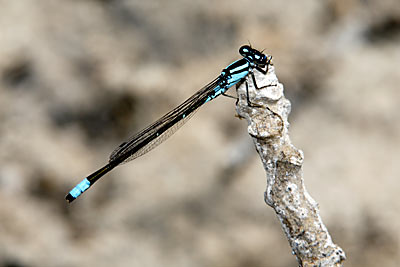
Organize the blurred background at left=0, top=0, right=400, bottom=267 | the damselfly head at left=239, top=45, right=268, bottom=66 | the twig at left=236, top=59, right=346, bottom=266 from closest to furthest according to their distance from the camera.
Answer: the twig at left=236, top=59, right=346, bottom=266 < the damselfly head at left=239, top=45, right=268, bottom=66 < the blurred background at left=0, top=0, right=400, bottom=267

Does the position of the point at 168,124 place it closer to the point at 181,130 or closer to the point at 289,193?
the point at 289,193

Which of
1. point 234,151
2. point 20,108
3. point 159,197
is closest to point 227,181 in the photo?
point 234,151

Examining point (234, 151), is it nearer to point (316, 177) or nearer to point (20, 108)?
point (316, 177)

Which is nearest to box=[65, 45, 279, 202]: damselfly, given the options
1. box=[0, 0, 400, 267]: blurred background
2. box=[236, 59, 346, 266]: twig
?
box=[236, 59, 346, 266]: twig

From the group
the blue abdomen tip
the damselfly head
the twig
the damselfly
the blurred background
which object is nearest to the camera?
the twig

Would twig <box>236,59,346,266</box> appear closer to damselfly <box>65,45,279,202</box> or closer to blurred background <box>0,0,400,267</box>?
damselfly <box>65,45,279,202</box>

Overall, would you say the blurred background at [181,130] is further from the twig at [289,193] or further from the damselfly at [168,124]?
the twig at [289,193]

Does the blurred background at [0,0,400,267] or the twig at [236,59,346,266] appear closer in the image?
the twig at [236,59,346,266]
